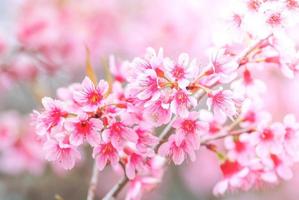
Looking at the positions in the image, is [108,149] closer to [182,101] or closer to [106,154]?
[106,154]

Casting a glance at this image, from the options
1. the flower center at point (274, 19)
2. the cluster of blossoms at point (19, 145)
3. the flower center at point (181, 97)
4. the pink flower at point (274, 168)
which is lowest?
the cluster of blossoms at point (19, 145)

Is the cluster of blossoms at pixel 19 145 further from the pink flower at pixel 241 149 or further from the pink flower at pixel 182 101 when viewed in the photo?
the pink flower at pixel 182 101

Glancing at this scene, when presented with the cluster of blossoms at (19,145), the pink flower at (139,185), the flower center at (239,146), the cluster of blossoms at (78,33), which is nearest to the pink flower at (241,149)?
the flower center at (239,146)

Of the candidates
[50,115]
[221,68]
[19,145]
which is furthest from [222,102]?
[19,145]

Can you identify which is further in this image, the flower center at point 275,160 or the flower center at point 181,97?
the flower center at point 275,160

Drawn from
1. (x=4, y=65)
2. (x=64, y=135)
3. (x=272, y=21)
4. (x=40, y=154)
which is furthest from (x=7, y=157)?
(x=272, y=21)

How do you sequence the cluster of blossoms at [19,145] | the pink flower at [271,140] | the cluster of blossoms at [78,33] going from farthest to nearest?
the cluster of blossoms at [19,145] → the cluster of blossoms at [78,33] → the pink flower at [271,140]

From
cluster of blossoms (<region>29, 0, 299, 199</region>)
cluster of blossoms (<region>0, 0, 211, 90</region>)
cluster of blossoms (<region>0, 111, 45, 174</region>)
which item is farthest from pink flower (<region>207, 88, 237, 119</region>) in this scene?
cluster of blossoms (<region>0, 111, 45, 174</region>)
